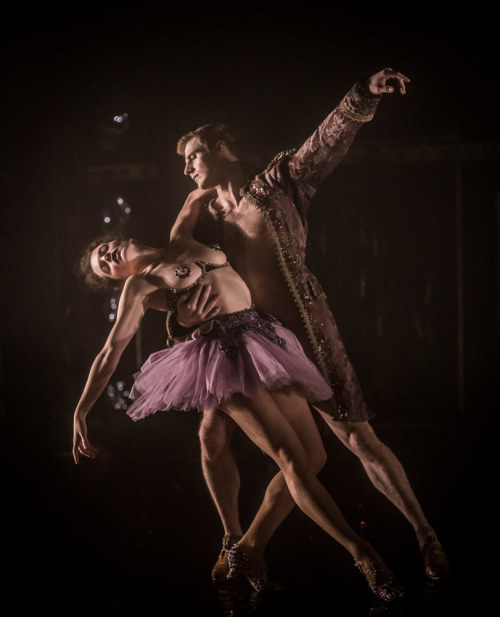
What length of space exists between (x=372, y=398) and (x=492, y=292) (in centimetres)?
98

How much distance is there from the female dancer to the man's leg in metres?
0.24

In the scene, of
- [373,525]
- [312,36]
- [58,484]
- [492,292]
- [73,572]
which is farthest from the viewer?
[492,292]

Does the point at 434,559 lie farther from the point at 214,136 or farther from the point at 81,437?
the point at 214,136

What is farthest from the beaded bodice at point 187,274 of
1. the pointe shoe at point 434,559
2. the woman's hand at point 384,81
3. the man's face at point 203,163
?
the pointe shoe at point 434,559

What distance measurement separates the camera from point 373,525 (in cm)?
301

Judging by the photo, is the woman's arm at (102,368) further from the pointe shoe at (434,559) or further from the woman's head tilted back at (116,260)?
the pointe shoe at (434,559)

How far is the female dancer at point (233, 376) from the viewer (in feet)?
7.09

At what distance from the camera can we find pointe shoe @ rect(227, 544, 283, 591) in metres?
2.35

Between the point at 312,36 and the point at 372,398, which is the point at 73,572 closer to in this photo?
the point at 372,398

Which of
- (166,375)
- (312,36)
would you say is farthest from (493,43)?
(166,375)

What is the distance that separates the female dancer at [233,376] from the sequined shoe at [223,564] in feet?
0.18

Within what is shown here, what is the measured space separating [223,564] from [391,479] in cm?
62

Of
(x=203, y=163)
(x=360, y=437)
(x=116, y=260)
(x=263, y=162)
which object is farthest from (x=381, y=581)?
(x=263, y=162)

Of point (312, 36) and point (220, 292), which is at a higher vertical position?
point (312, 36)
